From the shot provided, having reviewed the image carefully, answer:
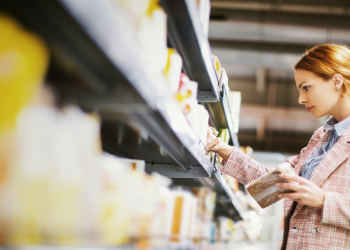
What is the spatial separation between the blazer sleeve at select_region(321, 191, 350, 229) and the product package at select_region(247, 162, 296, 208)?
0.54 feet

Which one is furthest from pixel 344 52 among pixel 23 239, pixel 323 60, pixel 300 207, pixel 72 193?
pixel 23 239

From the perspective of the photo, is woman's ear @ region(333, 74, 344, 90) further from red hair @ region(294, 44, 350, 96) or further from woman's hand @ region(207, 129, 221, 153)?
woman's hand @ region(207, 129, 221, 153)

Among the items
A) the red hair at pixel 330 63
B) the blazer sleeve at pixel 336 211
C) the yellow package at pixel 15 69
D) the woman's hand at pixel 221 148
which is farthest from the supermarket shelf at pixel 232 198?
the yellow package at pixel 15 69

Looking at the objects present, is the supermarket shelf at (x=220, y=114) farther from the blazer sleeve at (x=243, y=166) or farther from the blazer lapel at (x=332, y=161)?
the blazer lapel at (x=332, y=161)

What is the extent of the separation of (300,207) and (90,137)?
4.43 feet

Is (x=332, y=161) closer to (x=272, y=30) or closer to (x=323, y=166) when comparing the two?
(x=323, y=166)

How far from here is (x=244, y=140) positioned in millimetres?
10633

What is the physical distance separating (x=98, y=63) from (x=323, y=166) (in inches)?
54.0

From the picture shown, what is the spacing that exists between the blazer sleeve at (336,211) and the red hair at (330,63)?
53 centimetres

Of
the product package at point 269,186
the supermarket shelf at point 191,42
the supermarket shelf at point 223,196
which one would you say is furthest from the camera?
the supermarket shelf at point 223,196

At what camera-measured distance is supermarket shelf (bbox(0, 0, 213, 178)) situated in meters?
0.57

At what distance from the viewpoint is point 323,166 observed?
1.75 m

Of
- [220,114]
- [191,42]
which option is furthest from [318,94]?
[220,114]

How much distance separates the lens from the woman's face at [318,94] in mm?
1863
